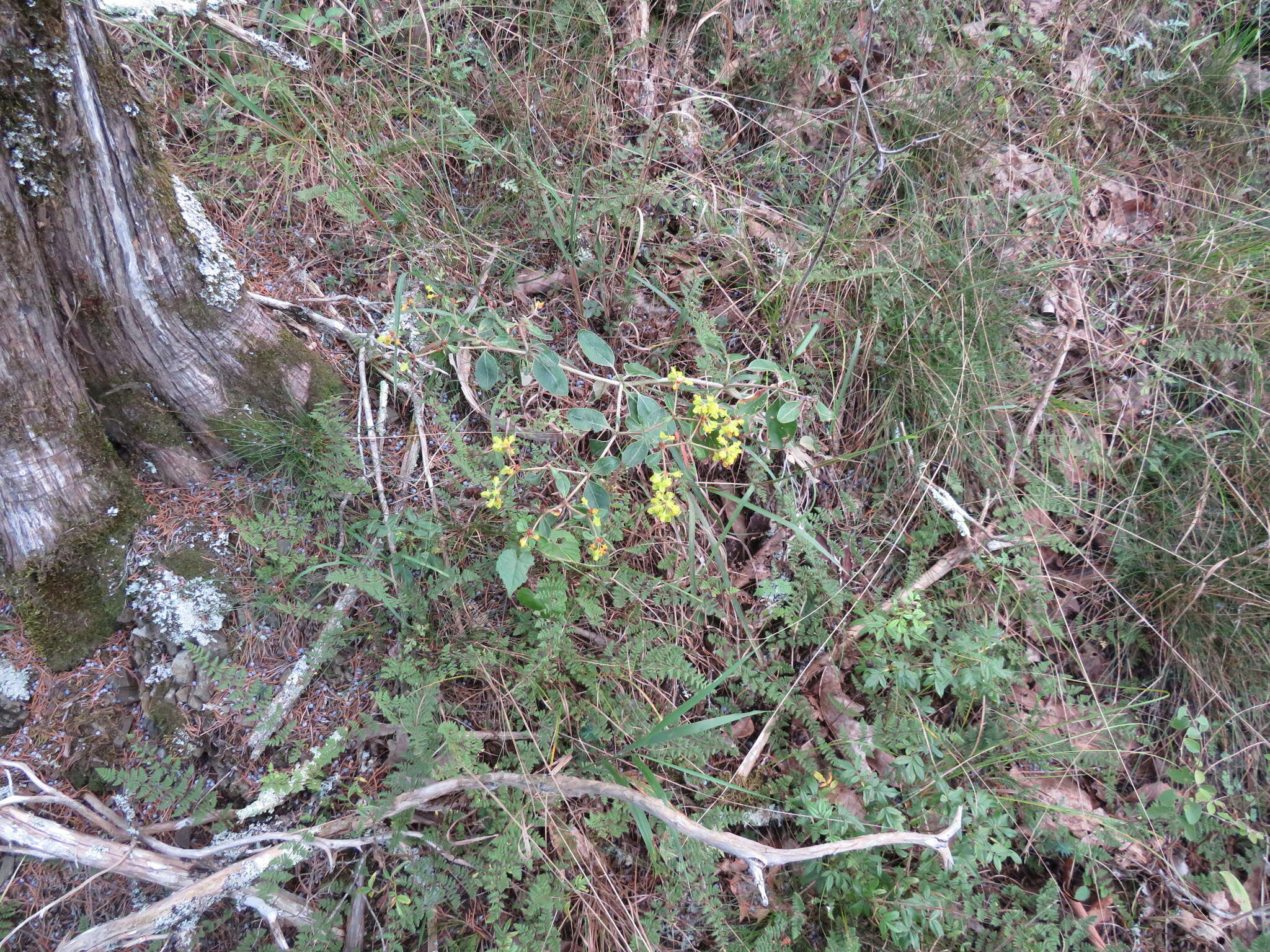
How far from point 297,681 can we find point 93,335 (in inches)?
45.3

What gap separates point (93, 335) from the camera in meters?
1.76

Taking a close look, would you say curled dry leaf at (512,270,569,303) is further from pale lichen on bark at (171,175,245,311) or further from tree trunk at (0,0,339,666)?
pale lichen on bark at (171,175,245,311)

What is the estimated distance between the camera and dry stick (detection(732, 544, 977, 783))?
2062 mm

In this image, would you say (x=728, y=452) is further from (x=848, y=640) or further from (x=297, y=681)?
(x=297, y=681)

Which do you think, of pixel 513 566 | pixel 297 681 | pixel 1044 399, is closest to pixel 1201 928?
pixel 1044 399

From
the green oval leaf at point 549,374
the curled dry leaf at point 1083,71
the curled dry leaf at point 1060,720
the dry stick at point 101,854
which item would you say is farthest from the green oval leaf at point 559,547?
the curled dry leaf at point 1083,71

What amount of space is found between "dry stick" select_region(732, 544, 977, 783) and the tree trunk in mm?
1858

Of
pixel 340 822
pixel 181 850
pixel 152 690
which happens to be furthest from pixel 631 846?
pixel 152 690

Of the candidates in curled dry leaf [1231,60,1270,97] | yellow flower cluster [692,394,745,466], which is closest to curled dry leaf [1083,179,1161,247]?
curled dry leaf [1231,60,1270,97]

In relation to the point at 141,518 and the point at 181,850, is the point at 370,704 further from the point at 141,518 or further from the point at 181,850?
the point at 141,518

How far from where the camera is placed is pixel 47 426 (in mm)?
1717

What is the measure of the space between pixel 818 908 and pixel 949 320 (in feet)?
7.05

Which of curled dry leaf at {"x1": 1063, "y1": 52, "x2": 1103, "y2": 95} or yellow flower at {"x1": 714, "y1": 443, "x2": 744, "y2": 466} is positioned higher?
curled dry leaf at {"x1": 1063, "y1": 52, "x2": 1103, "y2": 95}

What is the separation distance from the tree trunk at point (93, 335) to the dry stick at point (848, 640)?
186cm
